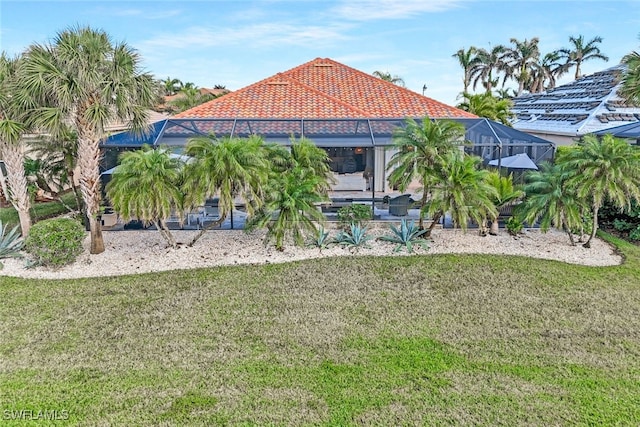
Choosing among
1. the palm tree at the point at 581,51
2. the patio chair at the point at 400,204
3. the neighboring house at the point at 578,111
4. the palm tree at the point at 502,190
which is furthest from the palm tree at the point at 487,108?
the palm tree at the point at 581,51

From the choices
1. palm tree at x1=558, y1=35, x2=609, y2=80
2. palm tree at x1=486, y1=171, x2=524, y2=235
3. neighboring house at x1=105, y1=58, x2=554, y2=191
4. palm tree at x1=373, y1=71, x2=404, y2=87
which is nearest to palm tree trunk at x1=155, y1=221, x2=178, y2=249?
neighboring house at x1=105, y1=58, x2=554, y2=191

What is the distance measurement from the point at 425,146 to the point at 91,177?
Result: 10.5 metres

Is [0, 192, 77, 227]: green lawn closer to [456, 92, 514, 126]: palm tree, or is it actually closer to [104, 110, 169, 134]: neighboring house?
[104, 110, 169, 134]: neighboring house

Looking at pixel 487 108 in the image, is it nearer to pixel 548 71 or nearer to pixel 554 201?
pixel 554 201

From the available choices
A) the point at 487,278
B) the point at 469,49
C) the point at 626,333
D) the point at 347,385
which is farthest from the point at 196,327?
the point at 469,49

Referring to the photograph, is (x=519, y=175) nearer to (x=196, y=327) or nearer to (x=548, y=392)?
(x=548, y=392)

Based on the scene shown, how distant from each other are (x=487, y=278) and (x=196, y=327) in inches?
298

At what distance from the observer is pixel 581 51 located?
53844 millimetres

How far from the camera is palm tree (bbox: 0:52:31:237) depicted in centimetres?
1169

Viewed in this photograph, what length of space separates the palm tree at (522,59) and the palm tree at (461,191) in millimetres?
54633

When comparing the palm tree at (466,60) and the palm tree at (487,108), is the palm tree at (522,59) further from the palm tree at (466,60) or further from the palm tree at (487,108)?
the palm tree at (487,108)

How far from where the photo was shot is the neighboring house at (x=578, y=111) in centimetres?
2397

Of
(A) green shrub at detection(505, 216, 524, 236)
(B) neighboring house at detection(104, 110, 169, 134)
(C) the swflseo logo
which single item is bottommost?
(C) the swflseo logo

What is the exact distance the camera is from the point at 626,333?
27.4 ft
